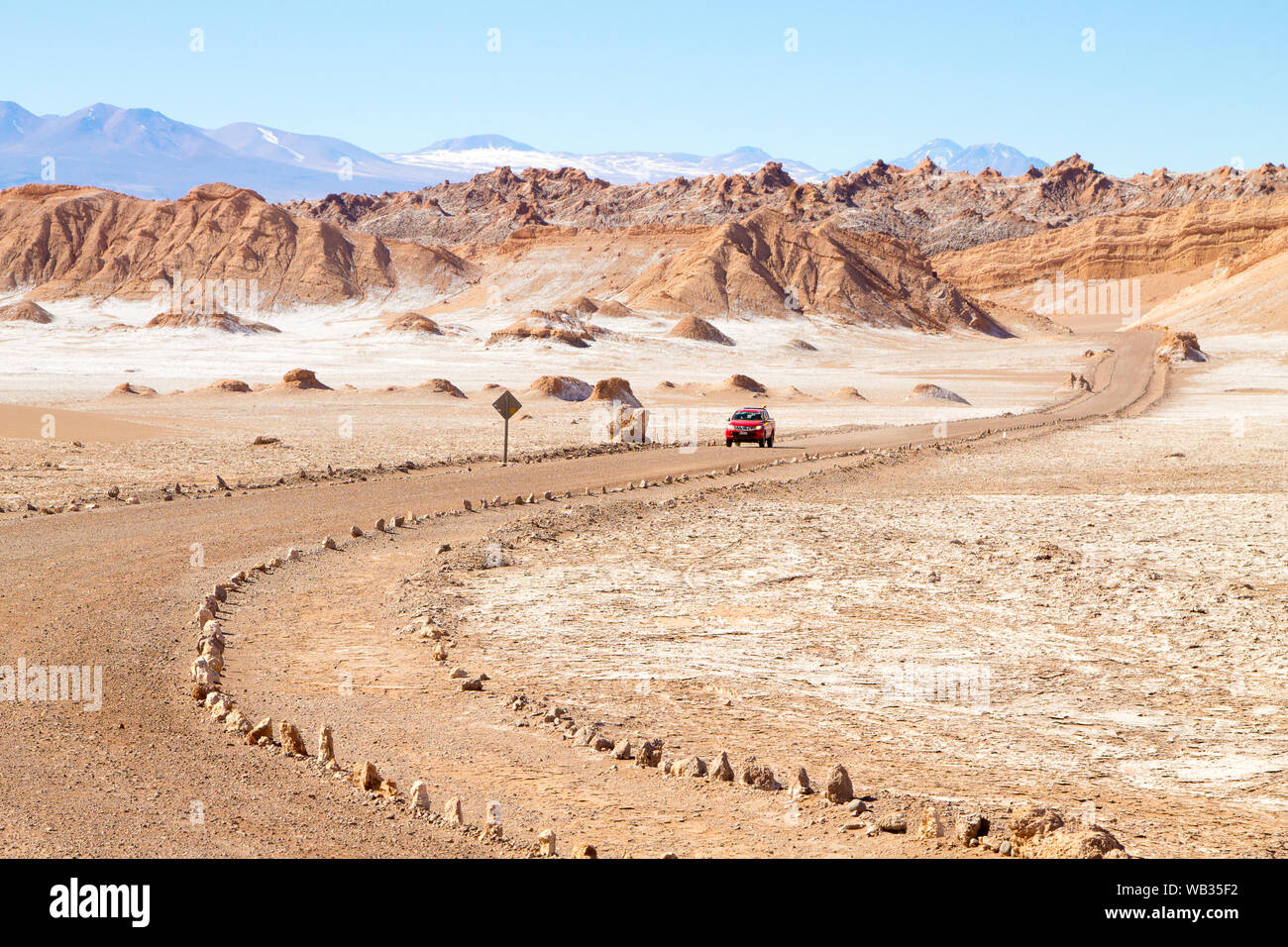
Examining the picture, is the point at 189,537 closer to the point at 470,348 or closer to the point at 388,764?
the point at 388,764

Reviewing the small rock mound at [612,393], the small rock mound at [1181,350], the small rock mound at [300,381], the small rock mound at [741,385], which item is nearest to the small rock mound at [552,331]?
the small rock mound at [741,385]

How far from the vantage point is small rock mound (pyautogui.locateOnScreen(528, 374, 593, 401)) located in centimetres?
5753

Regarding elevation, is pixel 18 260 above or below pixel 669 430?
above

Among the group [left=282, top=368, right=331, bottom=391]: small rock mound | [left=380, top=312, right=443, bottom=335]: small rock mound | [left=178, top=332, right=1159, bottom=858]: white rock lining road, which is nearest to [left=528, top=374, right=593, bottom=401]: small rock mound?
[left=282, top=368, right=331, bottom=391]: small rock mound

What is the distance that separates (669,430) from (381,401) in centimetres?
1660

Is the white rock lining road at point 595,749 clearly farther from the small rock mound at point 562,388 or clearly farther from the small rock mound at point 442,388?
the small rock mound at point 442,388

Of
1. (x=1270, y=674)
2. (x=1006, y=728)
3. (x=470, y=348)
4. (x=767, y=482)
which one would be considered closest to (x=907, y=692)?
(x=1006, y=728)

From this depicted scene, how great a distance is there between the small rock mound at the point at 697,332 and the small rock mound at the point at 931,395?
40.6 meters

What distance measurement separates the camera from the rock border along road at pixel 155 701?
7059 mm

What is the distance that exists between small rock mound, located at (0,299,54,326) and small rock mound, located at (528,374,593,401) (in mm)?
71713

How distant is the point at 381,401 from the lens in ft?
180

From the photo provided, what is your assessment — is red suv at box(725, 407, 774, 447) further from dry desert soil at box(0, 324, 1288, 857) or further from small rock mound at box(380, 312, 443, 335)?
small rock mound at box(380, 312, 443, 335)

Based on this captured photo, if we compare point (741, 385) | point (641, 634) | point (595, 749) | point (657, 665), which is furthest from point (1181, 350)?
point (595, 749)

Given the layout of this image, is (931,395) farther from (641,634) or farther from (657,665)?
(657,665)
